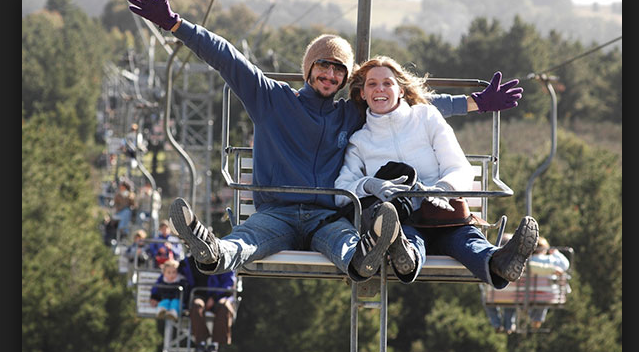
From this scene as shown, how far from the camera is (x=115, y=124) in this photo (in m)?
51.7

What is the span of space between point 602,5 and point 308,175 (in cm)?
17035

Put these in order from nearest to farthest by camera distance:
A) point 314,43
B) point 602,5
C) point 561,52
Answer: point 314,43, point 561,52, point 602,5

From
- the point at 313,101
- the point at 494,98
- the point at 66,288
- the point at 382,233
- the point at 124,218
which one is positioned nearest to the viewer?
the point at 382,233

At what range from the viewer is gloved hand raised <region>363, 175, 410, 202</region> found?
670cm

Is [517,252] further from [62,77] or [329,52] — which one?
[62,77]

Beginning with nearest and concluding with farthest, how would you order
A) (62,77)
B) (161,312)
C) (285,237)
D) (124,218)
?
(285,237) < (161,312) < (124,218) < (62,77)

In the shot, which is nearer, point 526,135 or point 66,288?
point 66,288

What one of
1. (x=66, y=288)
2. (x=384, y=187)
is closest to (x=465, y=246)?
(x=384, y=187)

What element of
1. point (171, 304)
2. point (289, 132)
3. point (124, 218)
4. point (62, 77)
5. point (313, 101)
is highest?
point (62, 77)

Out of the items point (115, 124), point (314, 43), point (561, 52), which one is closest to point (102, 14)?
point (561, 52)

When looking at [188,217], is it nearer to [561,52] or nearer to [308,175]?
[308,175]

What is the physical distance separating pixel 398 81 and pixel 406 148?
39 centimetres

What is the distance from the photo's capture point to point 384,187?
6.75 metres

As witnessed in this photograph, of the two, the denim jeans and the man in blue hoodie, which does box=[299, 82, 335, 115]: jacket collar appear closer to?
the man in blue hoodie
